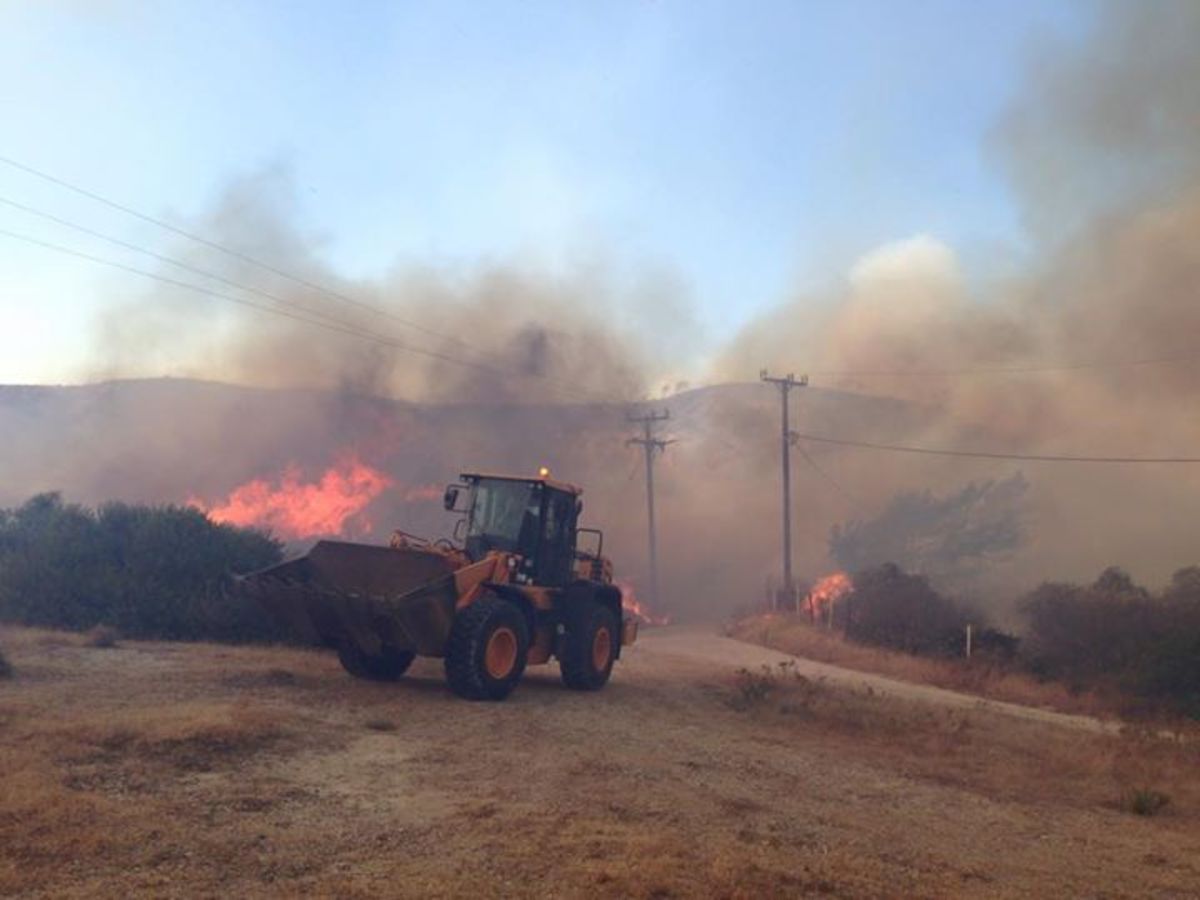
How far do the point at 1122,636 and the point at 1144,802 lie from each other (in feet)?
51.3

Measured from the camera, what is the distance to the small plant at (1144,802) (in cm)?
959

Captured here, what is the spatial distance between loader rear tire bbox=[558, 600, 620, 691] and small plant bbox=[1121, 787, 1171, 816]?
23.4 ft

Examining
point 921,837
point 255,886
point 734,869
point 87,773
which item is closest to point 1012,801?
point 921,837

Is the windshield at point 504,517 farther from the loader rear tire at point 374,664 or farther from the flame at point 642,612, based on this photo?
the flame at point 642,612

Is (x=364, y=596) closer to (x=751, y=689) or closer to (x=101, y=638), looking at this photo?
(x=751, y=689)

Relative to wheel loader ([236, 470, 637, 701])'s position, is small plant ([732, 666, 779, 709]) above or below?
below

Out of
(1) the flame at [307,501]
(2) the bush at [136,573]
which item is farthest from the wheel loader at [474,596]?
(1) the flame at [307,501]

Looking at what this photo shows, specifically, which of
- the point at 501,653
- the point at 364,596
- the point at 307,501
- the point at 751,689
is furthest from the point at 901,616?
the point at 307,501

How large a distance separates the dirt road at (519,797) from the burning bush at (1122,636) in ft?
27.3

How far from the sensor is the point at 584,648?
1458 centimetres

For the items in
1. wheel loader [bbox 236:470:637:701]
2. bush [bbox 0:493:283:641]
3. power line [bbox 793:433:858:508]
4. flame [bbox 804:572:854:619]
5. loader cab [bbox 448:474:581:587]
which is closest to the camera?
wheel loader [bbox 236:470:637:701]

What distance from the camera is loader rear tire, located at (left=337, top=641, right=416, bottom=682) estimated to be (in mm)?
13898

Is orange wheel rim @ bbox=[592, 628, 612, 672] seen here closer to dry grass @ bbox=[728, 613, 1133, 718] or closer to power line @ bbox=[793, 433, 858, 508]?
dry grass @ bbox=[728, 613, 1133, 718]

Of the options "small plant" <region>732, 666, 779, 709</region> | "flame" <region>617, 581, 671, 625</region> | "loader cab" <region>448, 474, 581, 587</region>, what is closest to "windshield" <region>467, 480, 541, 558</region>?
"loader cab" <region>448, 474, 581, 587</region>
